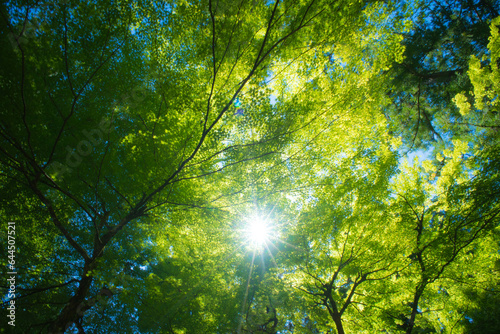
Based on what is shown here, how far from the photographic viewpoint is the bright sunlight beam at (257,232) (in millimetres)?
5813

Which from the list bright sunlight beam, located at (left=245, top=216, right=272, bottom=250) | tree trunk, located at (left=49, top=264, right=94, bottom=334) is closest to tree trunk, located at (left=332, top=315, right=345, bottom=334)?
bright sunlight beam, located at (left=245, top=216, right=272, bottom=250)

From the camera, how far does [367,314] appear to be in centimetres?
490

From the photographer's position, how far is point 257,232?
21.0 feet

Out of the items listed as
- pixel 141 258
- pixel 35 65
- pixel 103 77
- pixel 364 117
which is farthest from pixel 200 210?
pixel 141 258

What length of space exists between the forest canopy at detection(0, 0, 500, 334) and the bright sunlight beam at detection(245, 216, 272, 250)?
14 cm

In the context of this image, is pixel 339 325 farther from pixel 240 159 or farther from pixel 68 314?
pixel 68 314

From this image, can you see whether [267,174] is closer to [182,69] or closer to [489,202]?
[182,69]

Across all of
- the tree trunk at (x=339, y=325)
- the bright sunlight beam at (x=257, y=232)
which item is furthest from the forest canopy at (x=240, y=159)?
the bright sunlight beam at (x=257, y=232)

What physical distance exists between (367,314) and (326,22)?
7211 millimetres

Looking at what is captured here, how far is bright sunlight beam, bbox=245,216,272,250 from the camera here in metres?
5.81

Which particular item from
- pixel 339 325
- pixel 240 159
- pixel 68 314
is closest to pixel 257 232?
pixel 339 325

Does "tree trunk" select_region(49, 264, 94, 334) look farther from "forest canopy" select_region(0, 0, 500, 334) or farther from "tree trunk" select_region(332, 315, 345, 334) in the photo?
"tree trunk" select_region(332, 315, 345, 334)

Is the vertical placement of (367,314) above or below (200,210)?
below

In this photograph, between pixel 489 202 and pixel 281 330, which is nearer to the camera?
pixel 489 202
